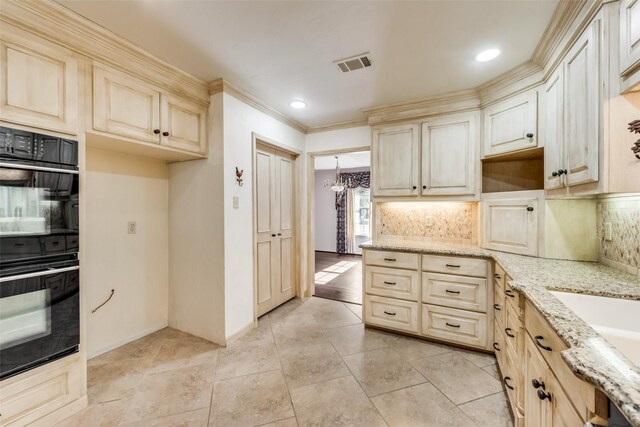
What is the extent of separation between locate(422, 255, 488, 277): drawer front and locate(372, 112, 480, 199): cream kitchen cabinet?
27.4 inches

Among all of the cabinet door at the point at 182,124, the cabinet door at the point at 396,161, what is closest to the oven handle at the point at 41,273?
the cabinet door at the point at 182,124

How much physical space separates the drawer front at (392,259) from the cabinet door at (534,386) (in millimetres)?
1302

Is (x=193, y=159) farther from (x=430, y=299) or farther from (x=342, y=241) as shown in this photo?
(x=342, y=241)

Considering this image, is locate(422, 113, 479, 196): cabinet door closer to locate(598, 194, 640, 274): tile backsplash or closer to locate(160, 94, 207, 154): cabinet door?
locate(598, 194, 640, 274): tile backsplash

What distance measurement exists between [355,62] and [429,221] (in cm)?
196

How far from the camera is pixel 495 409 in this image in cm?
173

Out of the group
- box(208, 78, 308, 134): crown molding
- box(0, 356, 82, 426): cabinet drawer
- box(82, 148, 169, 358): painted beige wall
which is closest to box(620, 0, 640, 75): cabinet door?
box(208, 78, 308, 134): crown molding

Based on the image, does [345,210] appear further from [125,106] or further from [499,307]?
[125,106]

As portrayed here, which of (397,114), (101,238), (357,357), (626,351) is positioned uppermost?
(397,114)

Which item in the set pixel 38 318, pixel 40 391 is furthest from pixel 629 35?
pixel 40 391

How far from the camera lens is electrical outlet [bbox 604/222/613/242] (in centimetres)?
183

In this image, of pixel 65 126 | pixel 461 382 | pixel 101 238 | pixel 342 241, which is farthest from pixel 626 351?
pixel 342 241

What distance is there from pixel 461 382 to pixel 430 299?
0.72 metres

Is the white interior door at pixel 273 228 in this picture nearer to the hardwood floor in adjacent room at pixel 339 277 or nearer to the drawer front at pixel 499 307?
the hardwood floor in adjacent room at pixel 339 277
